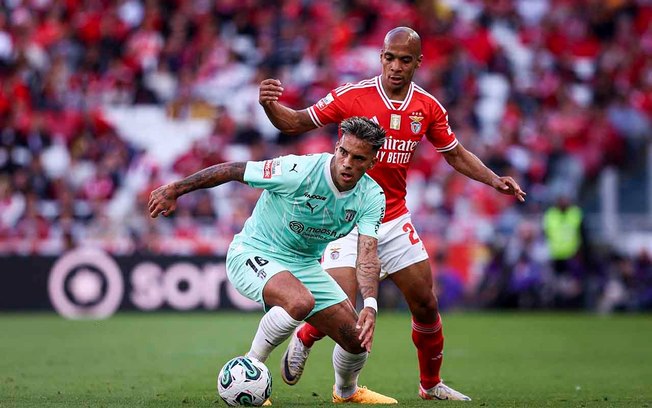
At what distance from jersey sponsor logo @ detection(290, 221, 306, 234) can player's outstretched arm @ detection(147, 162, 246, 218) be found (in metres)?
0.52

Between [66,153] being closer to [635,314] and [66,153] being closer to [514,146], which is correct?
[514,146]

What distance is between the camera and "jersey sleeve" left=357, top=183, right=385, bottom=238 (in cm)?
786

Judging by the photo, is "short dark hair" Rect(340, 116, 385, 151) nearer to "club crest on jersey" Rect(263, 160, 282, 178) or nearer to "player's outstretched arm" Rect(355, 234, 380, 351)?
"club crest on jersey" Rect(263, 160, 282, 178)

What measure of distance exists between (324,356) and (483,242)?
7.83m

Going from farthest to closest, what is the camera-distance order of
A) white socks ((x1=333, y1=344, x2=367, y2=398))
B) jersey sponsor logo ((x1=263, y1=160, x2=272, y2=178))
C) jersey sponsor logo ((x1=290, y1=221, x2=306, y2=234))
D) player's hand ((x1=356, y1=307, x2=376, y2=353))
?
white socks ((x1=333, y1=344, x2=367, y2=398)) < jersey sponsor logo ((x1=290, y1=221, x2=306, y2=234)) < jersey sponsor logo ((x1=263, y1=160, x2=272, y2=178)) < player's hand ((x1=356, y1=307, x2=376, y2=353))

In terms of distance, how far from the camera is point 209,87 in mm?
22750

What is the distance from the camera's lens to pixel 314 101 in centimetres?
2188

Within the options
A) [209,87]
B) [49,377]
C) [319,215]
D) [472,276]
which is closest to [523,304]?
[472,276]

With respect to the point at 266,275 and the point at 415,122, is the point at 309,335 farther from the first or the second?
the point at 415,122

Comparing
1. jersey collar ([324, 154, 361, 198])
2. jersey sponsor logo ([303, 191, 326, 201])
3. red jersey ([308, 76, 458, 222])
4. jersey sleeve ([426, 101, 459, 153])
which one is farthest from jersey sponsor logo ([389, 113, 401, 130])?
jersey sponsor logo ([303, 191, 326, 201])

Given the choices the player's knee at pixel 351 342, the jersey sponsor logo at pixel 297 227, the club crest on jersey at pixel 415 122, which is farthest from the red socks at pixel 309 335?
the club crest on jersey at pixel 415 122

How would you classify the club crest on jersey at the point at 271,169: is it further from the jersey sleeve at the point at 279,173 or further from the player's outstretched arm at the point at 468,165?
the player's outstretched arm at the point at 468,165

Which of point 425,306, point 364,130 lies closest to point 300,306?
point 364,130

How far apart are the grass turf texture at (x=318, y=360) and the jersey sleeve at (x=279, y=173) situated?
1.53 metres
